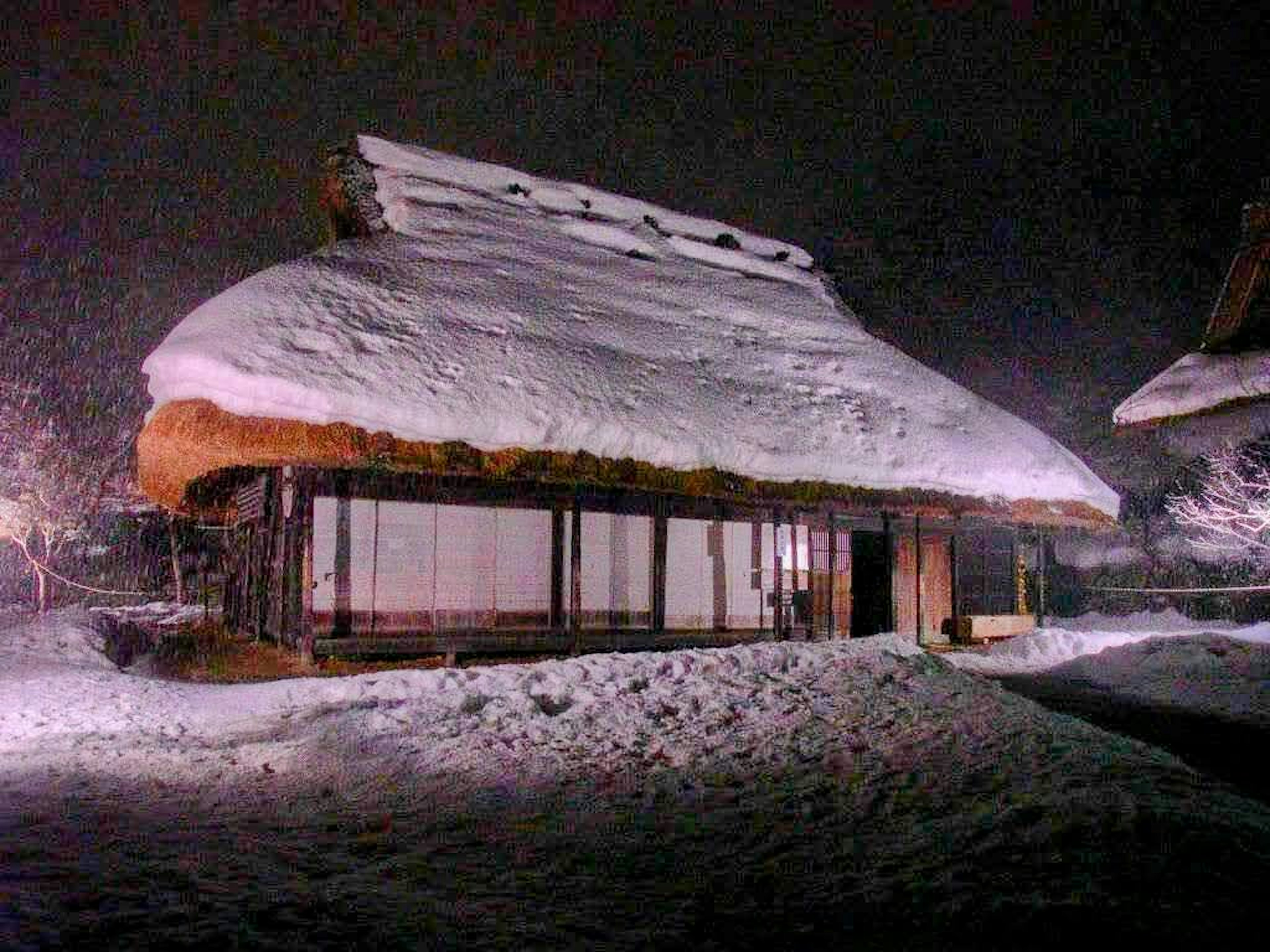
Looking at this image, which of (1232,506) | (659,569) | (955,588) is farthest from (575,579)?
(1232,506)

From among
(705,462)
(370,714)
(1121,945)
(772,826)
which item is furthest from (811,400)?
(1121,945)

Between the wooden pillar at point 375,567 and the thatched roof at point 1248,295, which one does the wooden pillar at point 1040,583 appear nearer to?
the thatched roof at point 1248,295

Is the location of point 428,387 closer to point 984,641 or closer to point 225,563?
point 225,563

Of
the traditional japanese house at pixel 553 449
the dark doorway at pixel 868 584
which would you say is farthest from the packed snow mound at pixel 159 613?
the dark doorway at pixel 868 584

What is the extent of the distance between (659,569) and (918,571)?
16.2 feet

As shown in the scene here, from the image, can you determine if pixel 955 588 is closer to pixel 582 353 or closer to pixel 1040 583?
pixel 1040 583

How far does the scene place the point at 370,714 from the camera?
7090 millimetres

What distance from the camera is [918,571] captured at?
14.5 m

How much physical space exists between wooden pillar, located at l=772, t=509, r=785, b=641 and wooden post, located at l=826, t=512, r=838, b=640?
Result: 1.01 metres

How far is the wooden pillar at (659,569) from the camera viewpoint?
1204cm

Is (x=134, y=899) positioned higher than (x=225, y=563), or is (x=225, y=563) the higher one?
(x=225, y=563)

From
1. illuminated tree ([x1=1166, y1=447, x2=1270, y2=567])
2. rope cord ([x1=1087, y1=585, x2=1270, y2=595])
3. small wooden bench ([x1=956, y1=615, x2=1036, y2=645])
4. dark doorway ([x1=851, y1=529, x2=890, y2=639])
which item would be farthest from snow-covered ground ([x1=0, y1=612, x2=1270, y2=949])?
rope cord ([x1=1087, y1=585, x2=1270, y2=595])

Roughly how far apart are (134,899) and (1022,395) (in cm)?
3054

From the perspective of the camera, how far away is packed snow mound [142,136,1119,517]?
927 centimetres
